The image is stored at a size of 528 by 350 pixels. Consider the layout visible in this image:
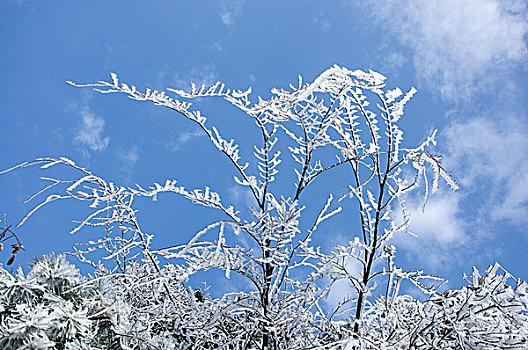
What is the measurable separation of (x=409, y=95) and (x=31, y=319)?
1.86 m

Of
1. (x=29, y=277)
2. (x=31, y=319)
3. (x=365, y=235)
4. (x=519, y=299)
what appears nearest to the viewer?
(x=519, y=299)

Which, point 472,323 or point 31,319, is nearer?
point 472,323

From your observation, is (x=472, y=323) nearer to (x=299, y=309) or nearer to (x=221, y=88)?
(x=299, y=309)

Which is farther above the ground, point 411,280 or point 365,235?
point 365,235

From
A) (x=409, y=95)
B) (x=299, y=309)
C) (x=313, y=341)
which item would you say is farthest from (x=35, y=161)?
(x=409, y=95)

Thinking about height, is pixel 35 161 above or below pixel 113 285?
above

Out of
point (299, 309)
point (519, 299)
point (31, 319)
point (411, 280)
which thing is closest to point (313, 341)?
point (299, 309)

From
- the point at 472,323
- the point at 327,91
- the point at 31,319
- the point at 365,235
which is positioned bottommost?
the point at 31,319

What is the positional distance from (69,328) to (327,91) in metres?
1.52

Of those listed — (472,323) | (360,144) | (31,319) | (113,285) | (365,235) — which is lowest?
(31,319)

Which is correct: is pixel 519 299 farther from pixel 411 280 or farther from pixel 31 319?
pixel 31 319

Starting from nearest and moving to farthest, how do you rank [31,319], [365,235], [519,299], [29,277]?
1. [519,299]
2. [31,319]
3. [365,235]
4. [29,277]

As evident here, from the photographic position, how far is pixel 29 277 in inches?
81.9

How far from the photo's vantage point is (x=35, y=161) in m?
1.81
